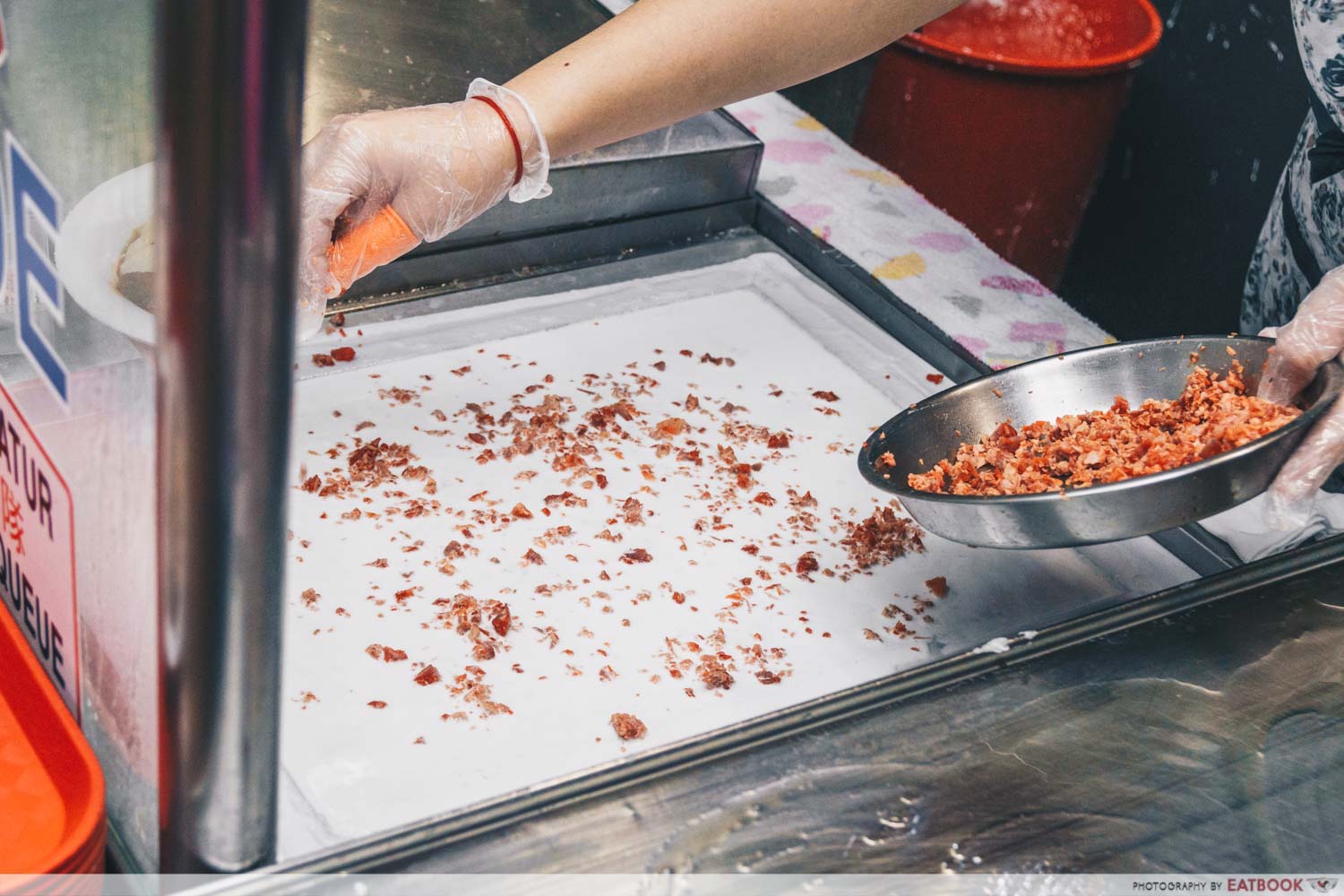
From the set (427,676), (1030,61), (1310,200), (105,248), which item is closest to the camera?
→ (105,248)

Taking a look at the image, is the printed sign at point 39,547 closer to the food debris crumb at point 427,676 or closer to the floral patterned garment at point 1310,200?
the food debris crumb at point 427,676

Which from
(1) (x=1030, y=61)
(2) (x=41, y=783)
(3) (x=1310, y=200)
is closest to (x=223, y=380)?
(2) (x=41, y=783)

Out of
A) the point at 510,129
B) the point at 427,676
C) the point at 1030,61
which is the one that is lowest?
the point at 427,676

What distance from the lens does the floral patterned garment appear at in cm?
151

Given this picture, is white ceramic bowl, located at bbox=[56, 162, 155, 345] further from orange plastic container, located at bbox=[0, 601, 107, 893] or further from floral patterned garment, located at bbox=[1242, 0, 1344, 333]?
floral patterned garment, located at bbox=[1242, 0, 1344, 333]

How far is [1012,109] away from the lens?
2604 mm

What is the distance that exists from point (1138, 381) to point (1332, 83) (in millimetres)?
571

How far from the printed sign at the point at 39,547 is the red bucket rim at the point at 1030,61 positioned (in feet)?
6.99

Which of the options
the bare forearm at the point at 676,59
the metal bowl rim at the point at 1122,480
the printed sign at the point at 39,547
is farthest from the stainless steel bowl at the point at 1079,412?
the printed sign at the point at 39,547

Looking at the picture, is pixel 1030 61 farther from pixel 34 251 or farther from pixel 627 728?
pixel 34 251

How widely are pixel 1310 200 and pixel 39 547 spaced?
5.03 ft

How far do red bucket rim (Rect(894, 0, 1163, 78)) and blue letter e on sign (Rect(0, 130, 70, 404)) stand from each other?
2.17 meters

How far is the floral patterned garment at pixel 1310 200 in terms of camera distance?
4.96ft

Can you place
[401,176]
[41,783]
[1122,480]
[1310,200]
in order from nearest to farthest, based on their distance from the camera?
[41,783]
[1122,480]
[401,176]
[1310,200]
